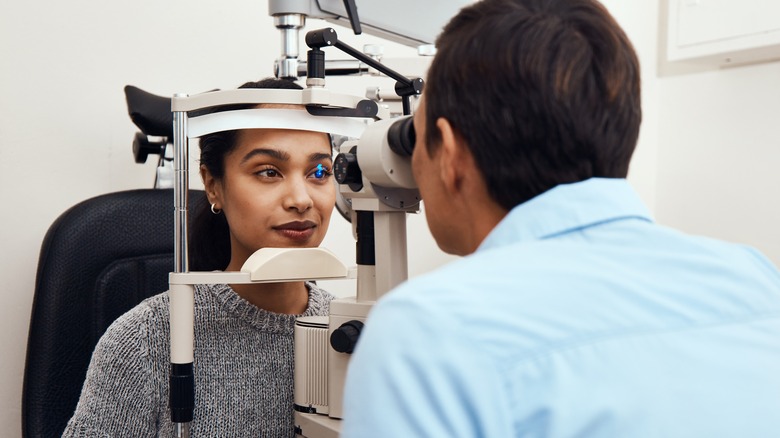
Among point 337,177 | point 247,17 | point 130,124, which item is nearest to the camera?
point 337,177

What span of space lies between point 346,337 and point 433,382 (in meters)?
0.43

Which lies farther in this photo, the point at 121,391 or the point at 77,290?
the point at 77,290

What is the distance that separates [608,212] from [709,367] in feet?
0.45

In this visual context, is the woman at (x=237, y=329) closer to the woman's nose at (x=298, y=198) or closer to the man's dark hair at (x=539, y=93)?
the woman's nose at (x=298, y=198)

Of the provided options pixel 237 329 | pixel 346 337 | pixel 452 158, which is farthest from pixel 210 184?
pixel 452 158

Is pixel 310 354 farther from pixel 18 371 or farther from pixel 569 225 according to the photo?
pixel 18 371

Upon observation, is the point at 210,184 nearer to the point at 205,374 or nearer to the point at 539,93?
the point at 205,374

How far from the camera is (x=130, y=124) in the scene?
5.69 feet

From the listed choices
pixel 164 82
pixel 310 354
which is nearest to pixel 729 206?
pixel 164 82

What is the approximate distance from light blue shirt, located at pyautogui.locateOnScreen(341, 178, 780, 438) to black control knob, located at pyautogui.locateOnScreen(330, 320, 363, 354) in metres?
0.36

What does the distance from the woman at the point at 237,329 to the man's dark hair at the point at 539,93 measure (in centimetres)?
48

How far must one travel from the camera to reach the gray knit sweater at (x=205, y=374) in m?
1.13

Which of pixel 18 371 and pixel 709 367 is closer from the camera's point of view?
pixel 709 367

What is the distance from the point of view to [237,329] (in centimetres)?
124
